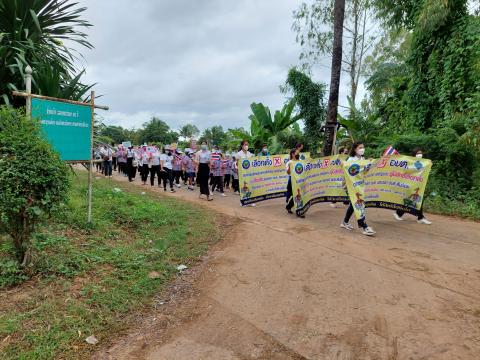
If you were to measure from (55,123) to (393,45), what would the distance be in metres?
30.4

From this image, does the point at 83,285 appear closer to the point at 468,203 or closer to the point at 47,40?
the point at 47,40

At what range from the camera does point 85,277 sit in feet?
12.7

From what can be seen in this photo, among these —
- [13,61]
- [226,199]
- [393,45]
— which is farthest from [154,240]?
[393,45]

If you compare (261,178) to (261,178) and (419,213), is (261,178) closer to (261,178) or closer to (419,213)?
(261,178)

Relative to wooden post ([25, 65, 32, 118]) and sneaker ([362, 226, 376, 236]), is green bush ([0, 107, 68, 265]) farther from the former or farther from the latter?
sneaker ([362, 226, 376, 236])

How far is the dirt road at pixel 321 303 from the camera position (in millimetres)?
2832

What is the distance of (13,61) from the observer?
5.02 metres

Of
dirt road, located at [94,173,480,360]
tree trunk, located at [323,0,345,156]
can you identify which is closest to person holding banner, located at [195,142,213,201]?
dirt road, located at [94,173,480,360]

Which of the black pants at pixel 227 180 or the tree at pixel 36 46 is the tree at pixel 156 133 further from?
the tree at pixel 36 46

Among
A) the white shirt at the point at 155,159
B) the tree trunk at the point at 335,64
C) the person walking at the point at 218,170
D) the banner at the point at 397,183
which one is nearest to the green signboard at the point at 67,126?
the banner at the point at 397,183

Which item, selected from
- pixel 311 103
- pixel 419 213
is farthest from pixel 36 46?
pixel 311 103

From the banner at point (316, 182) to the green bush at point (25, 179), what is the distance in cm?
533

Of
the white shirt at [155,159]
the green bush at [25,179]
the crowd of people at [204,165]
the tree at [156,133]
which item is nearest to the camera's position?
the green bush at [25,179]

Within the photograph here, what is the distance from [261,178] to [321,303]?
5906mm
